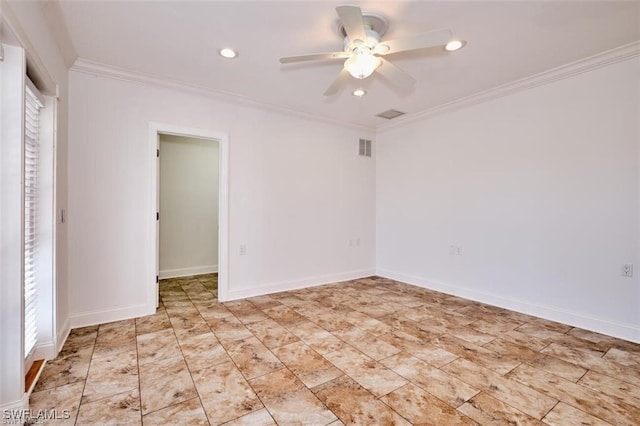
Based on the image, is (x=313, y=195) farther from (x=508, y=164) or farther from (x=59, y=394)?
(x=59, y=394)

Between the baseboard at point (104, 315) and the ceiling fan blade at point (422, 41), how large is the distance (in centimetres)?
350

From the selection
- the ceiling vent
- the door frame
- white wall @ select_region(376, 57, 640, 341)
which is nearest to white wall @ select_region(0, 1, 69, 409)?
the door frame

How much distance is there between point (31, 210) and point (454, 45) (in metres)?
3.69

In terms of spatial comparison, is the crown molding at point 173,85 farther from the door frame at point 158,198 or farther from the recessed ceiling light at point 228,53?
the recessed ceiling light at point 228,53

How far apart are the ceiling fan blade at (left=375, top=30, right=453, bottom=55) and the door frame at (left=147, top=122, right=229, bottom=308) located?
2.40 m

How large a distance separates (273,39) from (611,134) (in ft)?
10.9

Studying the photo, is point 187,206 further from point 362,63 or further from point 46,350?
point 362,63

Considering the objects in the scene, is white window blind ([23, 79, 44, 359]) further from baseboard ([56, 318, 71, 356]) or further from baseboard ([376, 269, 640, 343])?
baseboard ([376, 269, 640, 343])

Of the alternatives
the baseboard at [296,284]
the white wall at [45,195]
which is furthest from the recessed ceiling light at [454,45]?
the baseboard at [296,284]

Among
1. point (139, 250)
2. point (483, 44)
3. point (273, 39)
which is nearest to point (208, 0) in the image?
point (273, 39)

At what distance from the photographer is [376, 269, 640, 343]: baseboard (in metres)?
2.84

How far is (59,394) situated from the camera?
6.41 ft

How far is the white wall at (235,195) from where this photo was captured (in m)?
3.09

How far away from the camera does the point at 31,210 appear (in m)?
2.30
